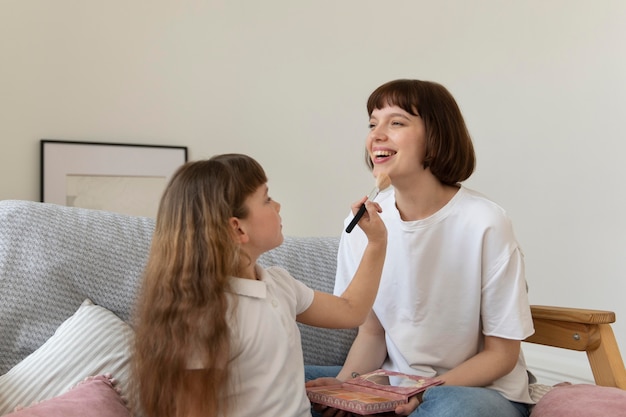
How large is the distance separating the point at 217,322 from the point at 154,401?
0.17m

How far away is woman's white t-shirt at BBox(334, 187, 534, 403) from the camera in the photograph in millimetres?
1562

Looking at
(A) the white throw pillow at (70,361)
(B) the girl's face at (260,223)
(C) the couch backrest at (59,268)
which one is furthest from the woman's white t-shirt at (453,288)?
(A) the white throw pillow at (70,361)

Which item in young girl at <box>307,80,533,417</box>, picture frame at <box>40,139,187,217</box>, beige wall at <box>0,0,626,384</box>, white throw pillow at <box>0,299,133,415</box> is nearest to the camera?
white throw pillow at <box>0,299,133,415</box>

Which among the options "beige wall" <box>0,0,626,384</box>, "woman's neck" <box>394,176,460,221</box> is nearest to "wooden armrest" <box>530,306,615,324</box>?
"woman's neck" <box>394,176,460,221</box>

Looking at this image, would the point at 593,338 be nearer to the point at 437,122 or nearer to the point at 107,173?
the point at 437,122

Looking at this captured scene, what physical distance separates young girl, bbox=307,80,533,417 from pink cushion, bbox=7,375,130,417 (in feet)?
1.45

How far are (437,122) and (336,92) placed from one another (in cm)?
181

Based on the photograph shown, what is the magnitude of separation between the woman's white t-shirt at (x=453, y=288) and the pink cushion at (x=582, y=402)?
0.08m

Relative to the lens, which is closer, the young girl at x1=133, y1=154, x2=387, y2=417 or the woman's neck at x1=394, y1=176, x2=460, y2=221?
the young girl at x1=133, y1=154, x2=387, y2=417

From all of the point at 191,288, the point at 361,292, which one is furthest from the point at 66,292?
the point at 361,292

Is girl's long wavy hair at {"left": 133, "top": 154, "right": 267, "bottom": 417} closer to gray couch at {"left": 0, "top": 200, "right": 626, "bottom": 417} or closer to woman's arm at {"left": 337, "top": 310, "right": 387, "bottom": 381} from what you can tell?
gray couch at {"left": 0, "top": 200, "right": 626, "bottom": 417}

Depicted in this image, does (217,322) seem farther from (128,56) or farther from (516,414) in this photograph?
(128,56)

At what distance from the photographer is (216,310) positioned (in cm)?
123

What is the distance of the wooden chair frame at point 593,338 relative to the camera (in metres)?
1.64
